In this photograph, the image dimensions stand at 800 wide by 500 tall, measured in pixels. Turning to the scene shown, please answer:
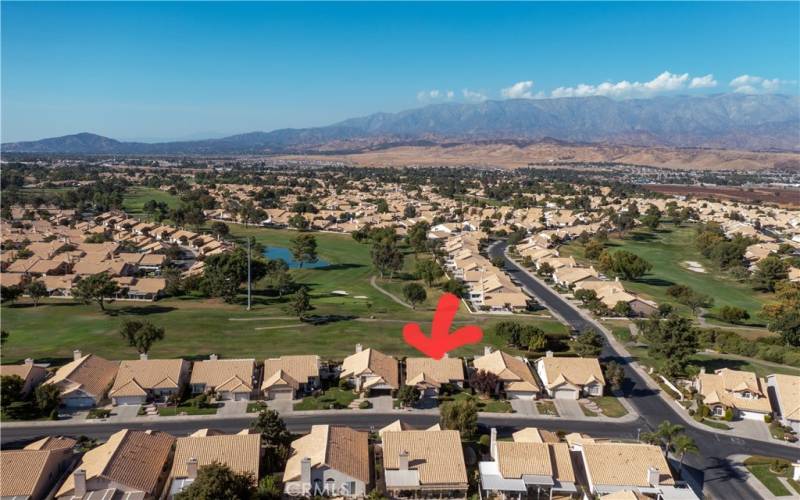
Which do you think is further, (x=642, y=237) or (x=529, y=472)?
(x=642, y=237)

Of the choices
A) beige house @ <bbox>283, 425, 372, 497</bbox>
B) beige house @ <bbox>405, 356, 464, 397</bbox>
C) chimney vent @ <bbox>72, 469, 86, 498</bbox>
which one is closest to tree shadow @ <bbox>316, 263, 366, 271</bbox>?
beige house @ <bbox>405, 356, 464, 397</bbox>

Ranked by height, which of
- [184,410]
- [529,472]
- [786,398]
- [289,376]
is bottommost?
[786,398]

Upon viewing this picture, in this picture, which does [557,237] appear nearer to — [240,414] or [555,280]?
[555,280]

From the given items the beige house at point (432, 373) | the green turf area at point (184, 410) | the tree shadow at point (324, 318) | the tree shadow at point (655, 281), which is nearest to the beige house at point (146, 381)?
the green turf area at point (184, 410)

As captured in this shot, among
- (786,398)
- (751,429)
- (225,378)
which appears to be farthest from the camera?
(225,378)

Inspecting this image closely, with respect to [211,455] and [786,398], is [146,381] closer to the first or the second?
[211,455]

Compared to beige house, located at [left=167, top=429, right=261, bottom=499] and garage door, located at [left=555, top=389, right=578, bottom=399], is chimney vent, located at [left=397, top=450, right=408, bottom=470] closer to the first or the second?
beige house, located at [left=167, top=429, right=261, bottom=499]

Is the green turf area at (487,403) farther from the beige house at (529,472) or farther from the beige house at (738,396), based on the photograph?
the beige house at (738,396)

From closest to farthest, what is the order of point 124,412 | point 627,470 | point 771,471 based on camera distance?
point 627,470
point 771,471
point 124,412

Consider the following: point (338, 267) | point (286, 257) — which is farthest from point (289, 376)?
point (286, 257)
